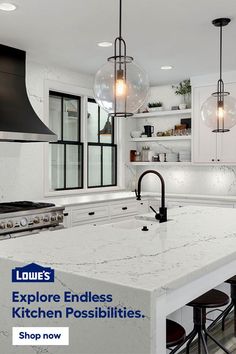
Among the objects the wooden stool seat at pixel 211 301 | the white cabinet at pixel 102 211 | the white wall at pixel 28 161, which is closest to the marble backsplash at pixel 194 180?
the white cabinet at pixel 102 211

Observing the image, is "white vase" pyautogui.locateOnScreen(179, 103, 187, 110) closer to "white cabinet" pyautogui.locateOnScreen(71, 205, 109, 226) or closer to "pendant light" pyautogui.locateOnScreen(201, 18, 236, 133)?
"white cabinet" pyautogui.locateOnScreen(71, 205, 109, 226)

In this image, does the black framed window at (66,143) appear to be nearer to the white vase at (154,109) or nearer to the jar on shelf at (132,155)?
the jar on shelf at (132,155)

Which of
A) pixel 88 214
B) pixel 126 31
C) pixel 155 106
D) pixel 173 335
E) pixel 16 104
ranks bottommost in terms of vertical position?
pixel 173 335

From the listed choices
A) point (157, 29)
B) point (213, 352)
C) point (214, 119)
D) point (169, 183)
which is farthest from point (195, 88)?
point (213, 352)

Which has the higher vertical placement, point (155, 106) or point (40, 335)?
point (155, 106)

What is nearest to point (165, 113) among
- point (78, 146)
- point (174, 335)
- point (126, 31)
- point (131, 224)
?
point (78, 146)

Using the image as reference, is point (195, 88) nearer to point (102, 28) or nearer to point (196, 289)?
point (102, 28)

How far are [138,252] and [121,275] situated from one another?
425mm

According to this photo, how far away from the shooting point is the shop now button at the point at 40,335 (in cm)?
168

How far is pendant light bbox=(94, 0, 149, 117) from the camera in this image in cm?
241

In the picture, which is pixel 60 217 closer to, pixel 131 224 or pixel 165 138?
pixel 131 224

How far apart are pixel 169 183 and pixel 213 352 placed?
391 cm

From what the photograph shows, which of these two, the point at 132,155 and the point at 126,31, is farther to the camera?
the point at 132,155

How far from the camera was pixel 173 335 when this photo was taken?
200cm
